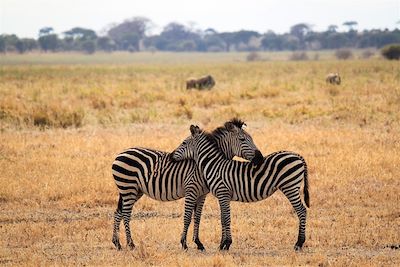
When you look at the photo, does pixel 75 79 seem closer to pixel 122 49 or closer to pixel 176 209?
pixel 176 209

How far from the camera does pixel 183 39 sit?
16212cm

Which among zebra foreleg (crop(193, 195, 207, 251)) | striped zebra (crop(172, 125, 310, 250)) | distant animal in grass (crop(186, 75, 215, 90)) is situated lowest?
distant animal in grass (crop(186, 75, 215, 90))

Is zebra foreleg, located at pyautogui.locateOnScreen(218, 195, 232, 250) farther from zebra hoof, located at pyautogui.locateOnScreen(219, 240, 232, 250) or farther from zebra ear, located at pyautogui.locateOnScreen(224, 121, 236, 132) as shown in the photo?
zebra ear, located at pyautogui.locateOnScreen(224, 121, 236, 132)

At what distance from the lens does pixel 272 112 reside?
21531 mm

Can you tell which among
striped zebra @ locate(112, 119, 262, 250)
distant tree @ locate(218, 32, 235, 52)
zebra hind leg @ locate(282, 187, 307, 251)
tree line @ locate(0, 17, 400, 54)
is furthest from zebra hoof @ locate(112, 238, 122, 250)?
distant tree @ locate(218, 32, 235, 52)

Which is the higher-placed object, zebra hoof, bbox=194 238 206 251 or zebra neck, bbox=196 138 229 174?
zebra neck, bbox=196 138 229 174

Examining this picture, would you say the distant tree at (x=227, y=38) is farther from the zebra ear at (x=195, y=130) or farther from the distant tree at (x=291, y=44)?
the zebra ear at (x=195, y=130)

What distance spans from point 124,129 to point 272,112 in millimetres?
4829

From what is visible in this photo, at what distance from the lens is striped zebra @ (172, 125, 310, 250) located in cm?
858

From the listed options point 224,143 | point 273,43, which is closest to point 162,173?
point 224,143

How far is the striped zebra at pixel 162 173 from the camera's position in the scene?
8875 millimetres

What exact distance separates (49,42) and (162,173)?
380 ft

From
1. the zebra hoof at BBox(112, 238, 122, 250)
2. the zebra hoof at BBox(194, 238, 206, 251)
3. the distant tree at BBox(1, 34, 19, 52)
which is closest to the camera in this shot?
the zebra hoof at BBox(194, 238, 206, 251)

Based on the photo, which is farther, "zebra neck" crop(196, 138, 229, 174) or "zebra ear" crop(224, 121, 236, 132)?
"zebra ear" crop(224, 121, 236, 132)
